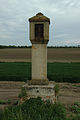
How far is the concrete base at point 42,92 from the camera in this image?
6.41m

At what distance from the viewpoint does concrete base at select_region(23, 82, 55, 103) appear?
6.41 metres

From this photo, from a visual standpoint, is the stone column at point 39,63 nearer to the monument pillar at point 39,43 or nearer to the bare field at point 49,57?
the monument pillar at point 39,43

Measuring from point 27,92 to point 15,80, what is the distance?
865 cm

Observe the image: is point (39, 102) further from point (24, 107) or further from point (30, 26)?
point (30, 26)

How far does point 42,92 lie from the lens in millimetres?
6434

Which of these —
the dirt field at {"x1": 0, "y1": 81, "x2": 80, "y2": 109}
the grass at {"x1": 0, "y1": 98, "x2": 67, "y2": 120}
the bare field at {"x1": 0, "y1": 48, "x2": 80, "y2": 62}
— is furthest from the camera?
the bare field at {"x1": 0, "y1": 48, "x2": 80, "y2": 62}

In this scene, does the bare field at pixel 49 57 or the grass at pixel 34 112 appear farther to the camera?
the bare field at pixel 49 57

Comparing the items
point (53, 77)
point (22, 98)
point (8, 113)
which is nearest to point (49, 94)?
point (22, 98)

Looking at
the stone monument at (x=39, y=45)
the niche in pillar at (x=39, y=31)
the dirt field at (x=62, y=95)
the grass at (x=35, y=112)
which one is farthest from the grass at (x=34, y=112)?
the niche in pillar at (x=39, y=31)

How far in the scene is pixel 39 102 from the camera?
19.7ft

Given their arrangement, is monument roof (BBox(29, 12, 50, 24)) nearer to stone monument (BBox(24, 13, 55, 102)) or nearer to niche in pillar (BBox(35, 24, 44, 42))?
stone monument (BBox(24, 13, 55, 102))

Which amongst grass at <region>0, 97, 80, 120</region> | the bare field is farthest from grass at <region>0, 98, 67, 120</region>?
the bare field

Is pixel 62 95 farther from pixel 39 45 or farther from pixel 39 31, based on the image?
pixel 39 31

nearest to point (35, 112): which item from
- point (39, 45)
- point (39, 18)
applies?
point (39, 45)
